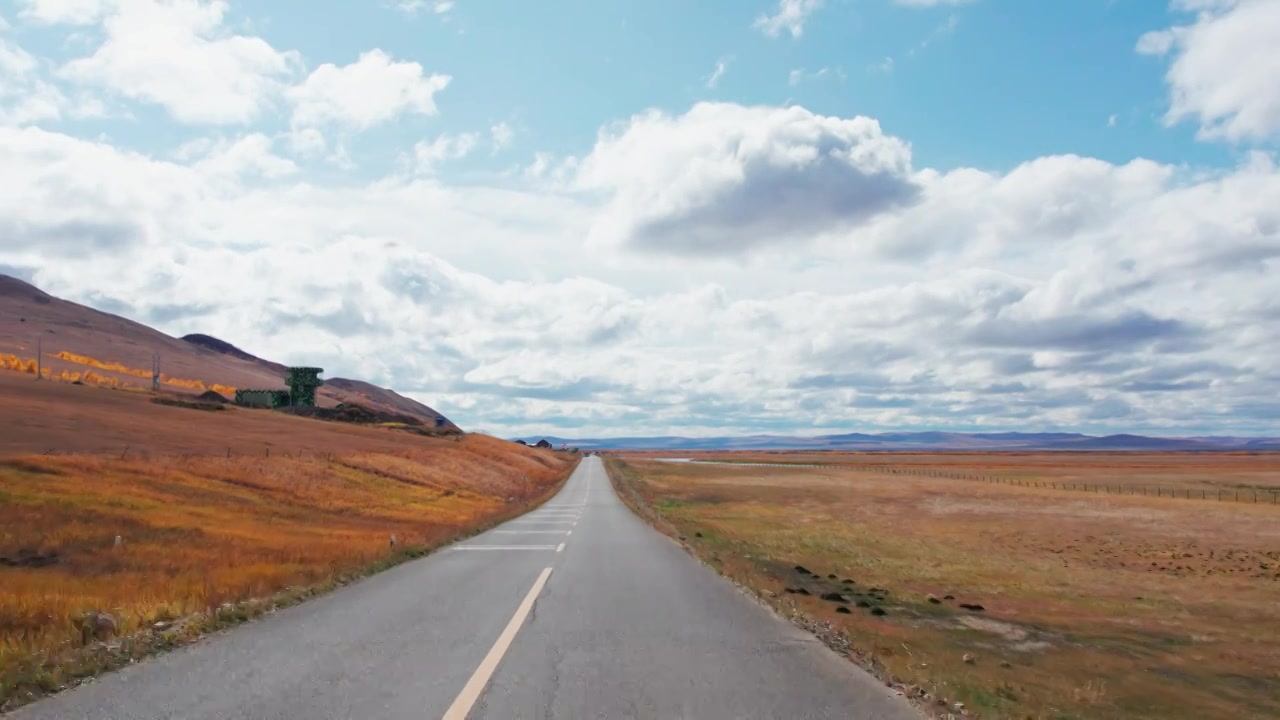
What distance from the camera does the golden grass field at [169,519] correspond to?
11531 millimetres

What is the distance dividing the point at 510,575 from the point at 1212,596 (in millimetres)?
19947

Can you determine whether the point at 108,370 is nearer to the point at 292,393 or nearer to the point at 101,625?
the point at 292,393

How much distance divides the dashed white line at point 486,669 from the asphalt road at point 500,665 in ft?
0.08

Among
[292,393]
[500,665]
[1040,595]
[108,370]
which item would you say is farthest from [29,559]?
[108,370]

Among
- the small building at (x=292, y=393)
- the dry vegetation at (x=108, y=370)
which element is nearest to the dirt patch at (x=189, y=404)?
the dry vegetation at (x=108, y=370)

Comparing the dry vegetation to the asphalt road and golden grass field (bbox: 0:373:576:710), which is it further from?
the asphalt road

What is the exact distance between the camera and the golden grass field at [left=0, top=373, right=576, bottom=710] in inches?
454

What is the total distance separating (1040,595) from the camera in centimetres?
2356

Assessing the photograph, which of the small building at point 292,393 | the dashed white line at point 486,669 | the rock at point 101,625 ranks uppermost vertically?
the small building at point 292,393

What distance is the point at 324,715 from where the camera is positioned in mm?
7297

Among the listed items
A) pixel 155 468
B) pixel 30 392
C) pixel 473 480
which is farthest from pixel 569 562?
pixel 30 392

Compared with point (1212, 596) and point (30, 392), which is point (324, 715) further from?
point (30, 392)

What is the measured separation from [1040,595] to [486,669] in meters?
19.5

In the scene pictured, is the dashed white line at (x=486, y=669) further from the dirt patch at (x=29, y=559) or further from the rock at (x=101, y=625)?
the dirt patch at (x=29, y=559)
